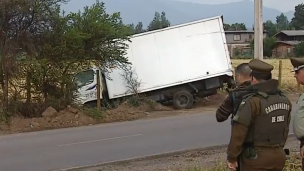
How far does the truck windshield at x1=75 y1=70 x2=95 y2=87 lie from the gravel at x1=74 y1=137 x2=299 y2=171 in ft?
27.6

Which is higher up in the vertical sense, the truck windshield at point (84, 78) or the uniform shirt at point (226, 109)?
the truck windshield at point (84, 78)

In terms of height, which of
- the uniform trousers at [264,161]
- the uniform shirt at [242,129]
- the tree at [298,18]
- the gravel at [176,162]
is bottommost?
the gravel at [176,162]

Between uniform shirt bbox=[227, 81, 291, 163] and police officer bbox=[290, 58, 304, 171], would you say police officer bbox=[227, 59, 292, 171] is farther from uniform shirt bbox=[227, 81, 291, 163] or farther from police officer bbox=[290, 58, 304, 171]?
police officer bbox=[290, 58, 304, 171]

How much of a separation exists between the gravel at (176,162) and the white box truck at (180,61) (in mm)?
9615

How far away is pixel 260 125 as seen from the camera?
4668mm

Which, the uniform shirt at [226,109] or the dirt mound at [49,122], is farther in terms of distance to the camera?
the dirt mound at [49,122]

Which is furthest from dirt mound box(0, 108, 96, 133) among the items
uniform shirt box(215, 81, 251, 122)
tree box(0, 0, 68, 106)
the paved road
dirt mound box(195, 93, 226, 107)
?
uniform shirt box(215, 81, 251, 122)

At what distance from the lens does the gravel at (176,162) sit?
844 centimetres

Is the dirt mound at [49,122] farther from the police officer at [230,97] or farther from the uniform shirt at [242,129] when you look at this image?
the uniform shirt at [242,129]

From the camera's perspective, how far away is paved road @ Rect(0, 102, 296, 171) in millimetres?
9799

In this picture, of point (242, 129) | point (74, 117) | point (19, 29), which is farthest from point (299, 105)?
point (19, 29)

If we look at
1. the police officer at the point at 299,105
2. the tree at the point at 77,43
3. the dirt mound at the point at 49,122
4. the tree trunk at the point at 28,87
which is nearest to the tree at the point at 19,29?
the tree at the point at 77,43

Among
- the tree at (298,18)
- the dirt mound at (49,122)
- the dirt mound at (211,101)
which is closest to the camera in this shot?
the dirt mound at (49,122)

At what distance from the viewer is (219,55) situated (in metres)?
19.7
